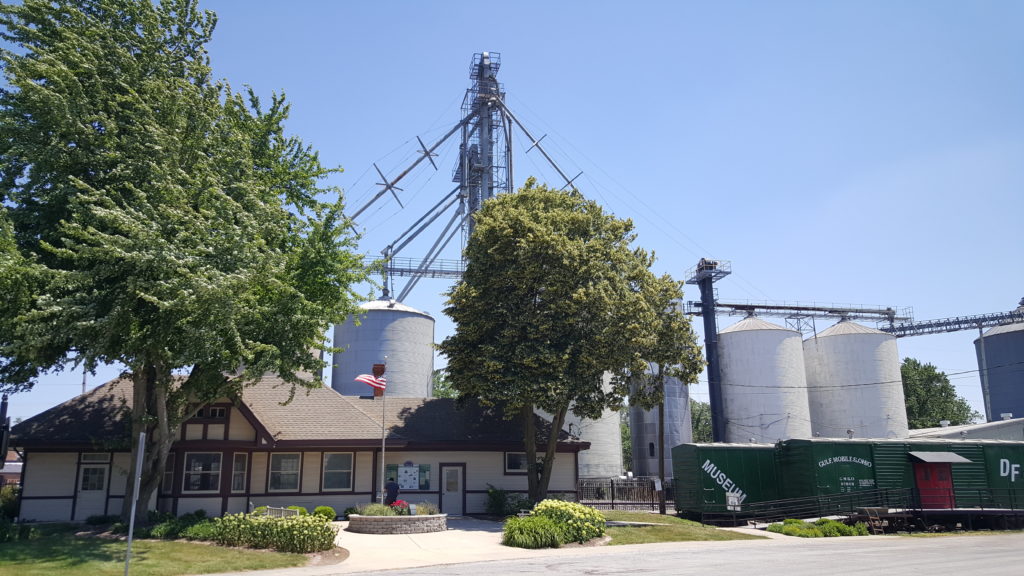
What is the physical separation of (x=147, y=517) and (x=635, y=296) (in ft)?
66.0

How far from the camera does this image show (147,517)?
22.5 meters

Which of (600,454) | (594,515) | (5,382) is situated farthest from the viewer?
(600,454)

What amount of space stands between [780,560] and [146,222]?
19.7 m

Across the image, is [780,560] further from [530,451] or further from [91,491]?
[91,491]

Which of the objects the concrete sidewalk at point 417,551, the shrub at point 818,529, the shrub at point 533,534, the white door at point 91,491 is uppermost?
the white door at point 91,491

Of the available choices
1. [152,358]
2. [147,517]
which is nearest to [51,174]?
[152,358]

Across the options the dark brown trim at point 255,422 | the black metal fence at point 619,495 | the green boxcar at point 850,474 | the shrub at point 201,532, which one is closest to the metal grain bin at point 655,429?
the black metal fence at point 619,495

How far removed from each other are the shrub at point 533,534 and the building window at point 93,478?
16.2m

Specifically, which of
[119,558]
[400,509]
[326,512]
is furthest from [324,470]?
[119,558]

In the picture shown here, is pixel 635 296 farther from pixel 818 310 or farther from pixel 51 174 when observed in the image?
pixel 818 310

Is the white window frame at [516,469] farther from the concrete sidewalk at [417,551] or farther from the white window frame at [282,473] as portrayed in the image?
the white window frame at [282,473]

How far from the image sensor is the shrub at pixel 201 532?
66.8ft

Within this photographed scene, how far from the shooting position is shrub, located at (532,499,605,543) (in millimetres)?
22344

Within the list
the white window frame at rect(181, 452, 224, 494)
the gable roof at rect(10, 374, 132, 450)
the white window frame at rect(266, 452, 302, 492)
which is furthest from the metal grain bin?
the gable roof at rect(10, 374, 132, 450)
